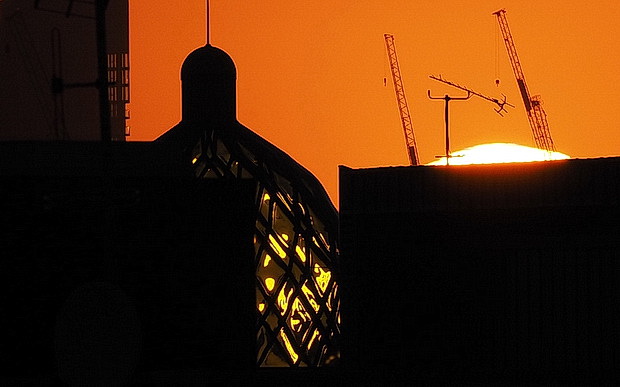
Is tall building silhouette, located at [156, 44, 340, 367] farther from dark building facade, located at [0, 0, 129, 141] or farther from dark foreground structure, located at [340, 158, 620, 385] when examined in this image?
dark building facade, located at [0, 0, 129, 141]

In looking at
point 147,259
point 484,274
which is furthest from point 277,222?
point 147,259

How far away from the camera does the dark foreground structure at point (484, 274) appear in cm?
5531

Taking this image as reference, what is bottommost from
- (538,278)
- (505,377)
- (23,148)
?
(505,377)

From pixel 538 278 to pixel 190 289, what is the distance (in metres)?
13.4

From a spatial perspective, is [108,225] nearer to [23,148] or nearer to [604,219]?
[23,148]

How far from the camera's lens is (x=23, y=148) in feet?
180

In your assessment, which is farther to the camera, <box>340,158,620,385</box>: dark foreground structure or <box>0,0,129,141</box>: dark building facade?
<box>0,0,129,141</box>: dark building facade

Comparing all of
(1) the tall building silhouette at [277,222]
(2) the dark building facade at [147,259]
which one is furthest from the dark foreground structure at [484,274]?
(1) the tall building silhouette at [277,222]

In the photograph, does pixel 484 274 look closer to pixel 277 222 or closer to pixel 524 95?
pixel 277 222

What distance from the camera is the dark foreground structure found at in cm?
5531

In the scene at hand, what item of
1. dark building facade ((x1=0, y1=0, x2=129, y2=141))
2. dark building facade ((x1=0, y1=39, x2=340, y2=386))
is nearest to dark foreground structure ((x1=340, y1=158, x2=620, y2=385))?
dark building facade ((x1=0, y1=39, x2=340, y2=386))

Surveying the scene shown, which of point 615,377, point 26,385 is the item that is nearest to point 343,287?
point 615,377

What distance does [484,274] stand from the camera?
5619 cm

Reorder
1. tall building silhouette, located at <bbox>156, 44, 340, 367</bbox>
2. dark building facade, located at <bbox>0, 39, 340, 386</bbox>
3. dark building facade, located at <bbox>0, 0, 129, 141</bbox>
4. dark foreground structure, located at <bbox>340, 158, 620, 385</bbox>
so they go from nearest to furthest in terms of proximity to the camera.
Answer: dark building facade, located at <bbox>0, 39, 340, 386</bbox> → dark foreground structure, located at <bbox>340, 158, 620, 385</bbox> → tall building silhouette, located at <bbox>156, 44, 340, 367</bbox> → dark building facade, located at <bbox>0, 0, 129, 141</bbox>
